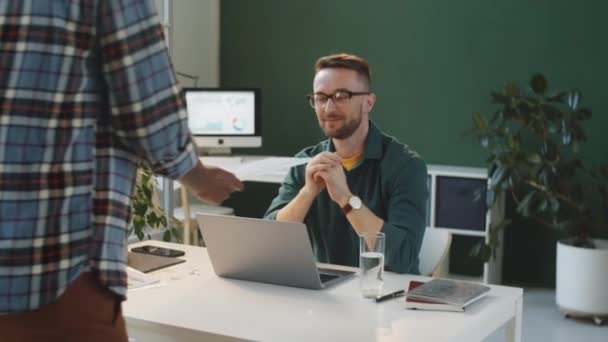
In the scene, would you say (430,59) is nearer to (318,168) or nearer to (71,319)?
(318,168)

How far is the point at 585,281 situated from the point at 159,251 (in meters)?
2.76

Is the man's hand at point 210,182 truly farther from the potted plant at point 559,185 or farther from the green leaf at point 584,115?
the green leaf at point 584,115

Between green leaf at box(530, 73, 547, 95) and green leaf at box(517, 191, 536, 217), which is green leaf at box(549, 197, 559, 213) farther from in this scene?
green leaf at box(530, 73, 547, 95)

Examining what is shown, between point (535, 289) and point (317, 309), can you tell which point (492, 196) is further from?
point (317, 309)

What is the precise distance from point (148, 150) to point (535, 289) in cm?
472

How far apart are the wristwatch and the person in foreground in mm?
1559

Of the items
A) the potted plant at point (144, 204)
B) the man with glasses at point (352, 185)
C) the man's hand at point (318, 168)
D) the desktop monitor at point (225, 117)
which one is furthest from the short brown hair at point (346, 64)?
the desktop monitor at point (225, 117)

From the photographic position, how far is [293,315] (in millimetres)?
2133

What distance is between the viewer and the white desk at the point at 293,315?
1.99m

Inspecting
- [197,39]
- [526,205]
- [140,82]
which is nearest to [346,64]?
[140,82]

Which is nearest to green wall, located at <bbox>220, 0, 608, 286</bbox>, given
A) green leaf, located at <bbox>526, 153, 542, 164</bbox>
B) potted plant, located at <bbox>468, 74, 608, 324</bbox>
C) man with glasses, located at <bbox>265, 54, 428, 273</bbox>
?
potted plant, located at <bbox>468, 74, 608, 324</bbox>

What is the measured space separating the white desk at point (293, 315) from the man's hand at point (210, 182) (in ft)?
2.08

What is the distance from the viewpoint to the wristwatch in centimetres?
280

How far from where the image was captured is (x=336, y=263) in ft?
9.79
